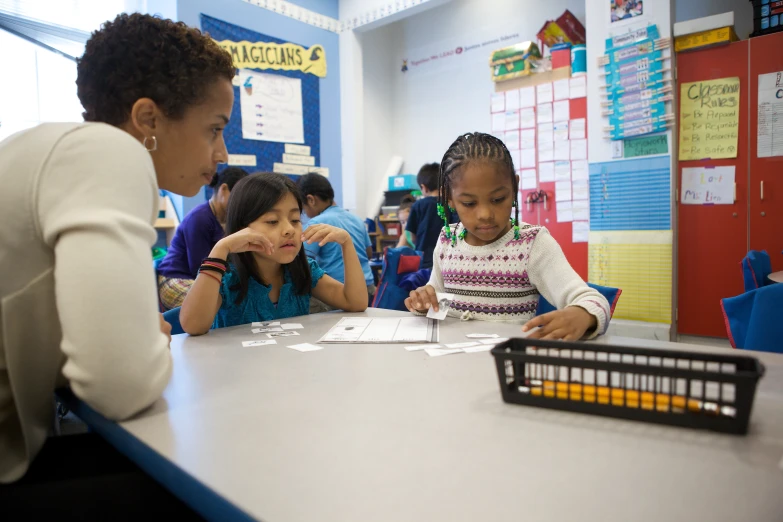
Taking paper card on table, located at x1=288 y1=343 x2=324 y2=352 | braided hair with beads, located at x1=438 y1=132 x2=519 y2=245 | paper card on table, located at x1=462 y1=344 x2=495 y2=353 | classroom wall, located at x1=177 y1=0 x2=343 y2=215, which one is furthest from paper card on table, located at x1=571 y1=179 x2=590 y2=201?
paper card on table, located at x1=288 y1=343 x2=324 y2=352

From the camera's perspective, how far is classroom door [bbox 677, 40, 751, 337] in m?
3.29

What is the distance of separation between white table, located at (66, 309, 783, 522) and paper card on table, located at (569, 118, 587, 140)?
3.45 metres

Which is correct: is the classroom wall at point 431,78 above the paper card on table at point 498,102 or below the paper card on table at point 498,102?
above

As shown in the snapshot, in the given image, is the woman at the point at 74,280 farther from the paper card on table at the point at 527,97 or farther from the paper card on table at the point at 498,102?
→ the paper card on table at the point at 498,102

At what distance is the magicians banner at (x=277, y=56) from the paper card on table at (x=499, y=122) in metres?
1.64

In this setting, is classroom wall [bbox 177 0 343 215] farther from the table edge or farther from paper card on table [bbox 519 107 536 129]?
the table edge

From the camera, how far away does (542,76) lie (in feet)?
13.4

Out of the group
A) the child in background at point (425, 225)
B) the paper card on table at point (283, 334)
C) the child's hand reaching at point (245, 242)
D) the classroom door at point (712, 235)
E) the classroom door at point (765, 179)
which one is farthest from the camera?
the child in background at point (425, 225)

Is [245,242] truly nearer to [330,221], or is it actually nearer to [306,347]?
[306,347]

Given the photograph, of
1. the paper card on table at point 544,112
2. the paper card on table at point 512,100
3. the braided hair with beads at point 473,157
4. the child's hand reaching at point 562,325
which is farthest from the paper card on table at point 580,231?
the child's hand reaching at point 562,325

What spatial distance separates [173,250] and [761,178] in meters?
3.64

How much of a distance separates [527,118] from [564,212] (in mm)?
864

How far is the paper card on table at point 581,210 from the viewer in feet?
12.8

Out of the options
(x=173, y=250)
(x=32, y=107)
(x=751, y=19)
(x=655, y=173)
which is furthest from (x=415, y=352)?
(x=751, y=19)
